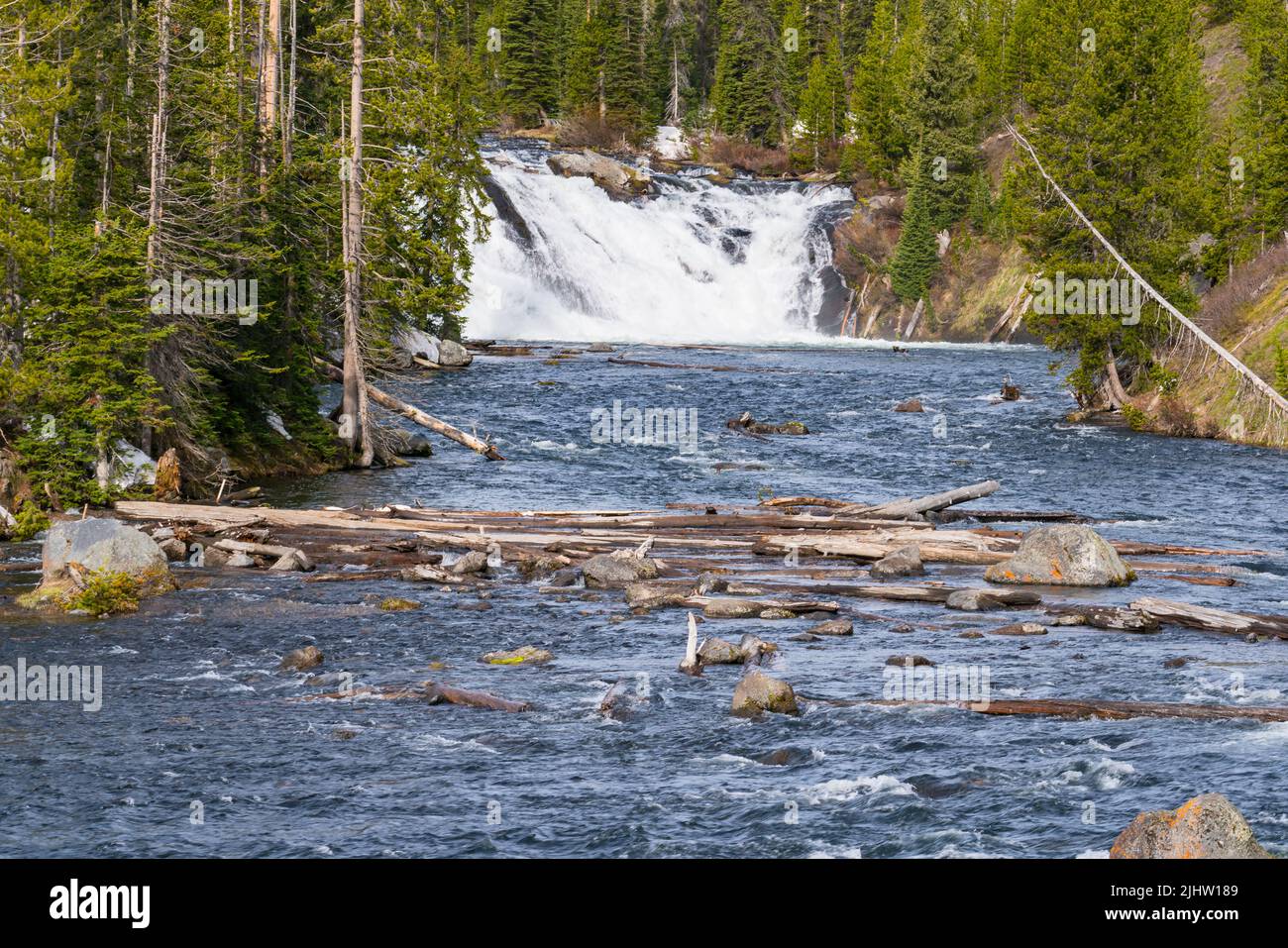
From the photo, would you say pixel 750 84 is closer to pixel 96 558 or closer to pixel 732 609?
pixel 732 609

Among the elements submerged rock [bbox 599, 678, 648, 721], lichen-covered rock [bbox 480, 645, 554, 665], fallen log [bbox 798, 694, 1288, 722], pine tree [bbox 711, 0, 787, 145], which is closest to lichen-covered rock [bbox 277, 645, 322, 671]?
lichen-covered rock [bbox 480, 645, 554, 665]

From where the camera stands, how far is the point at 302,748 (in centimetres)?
1438

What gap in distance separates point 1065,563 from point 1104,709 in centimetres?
731

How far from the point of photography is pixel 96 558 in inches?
820

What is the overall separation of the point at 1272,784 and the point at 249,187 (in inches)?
1059

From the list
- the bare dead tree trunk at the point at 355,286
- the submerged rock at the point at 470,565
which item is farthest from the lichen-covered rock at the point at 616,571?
the bare dead tree trunk at the point at 355,286

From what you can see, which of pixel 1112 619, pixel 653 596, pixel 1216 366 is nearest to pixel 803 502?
pixel 653 596

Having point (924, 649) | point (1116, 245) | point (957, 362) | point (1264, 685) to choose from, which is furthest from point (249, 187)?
point (957, 362)

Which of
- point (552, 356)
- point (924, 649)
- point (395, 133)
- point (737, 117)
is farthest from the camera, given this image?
point (737, 117)

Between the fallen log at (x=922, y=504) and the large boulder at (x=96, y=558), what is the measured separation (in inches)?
503

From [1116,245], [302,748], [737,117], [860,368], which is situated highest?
[737,117]

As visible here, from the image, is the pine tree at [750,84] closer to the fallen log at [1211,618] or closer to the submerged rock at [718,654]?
A: the fallen log at [1211,618]
